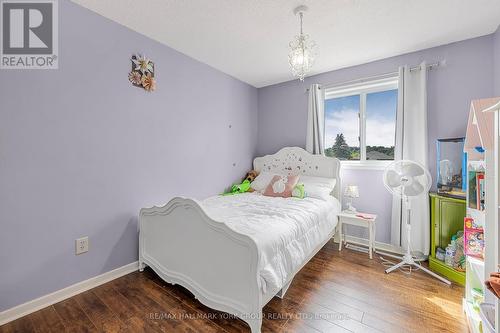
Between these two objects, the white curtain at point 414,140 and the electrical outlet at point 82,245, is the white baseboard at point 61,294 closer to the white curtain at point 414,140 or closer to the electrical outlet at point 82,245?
the electrical outlet at point 82,245

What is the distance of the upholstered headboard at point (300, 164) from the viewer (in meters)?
3.18

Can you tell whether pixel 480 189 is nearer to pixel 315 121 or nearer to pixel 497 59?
pixel 497 59

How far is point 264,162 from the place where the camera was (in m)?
3.89

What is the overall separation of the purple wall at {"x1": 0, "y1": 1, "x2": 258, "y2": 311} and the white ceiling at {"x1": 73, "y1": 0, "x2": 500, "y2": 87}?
11.1 inches

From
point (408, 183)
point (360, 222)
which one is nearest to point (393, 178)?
point (408, 183)

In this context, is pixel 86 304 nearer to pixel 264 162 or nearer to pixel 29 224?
pixel 29 224

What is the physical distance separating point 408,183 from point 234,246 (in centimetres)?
206

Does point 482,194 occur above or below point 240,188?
above

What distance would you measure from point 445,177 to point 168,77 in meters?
3.45

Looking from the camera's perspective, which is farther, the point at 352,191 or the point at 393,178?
the point at 352,191

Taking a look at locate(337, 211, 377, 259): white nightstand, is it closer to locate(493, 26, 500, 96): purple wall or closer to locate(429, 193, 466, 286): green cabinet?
locate(429, 193, 466, 286): green cabinet

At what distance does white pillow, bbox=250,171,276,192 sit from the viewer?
11.0 feet

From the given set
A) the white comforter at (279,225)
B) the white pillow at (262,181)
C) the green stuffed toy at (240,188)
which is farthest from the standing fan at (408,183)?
the green stuffed toy at (240,188)

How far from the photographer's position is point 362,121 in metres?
3.21
